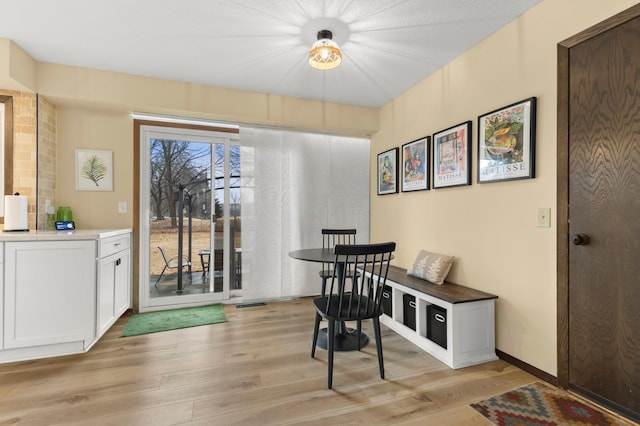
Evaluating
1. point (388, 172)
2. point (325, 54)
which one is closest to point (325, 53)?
point (325, 54)

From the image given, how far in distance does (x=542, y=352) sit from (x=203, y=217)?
3.49m

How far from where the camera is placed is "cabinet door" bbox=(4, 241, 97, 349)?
2260 millimetres

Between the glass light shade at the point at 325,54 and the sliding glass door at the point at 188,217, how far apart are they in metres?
1.87

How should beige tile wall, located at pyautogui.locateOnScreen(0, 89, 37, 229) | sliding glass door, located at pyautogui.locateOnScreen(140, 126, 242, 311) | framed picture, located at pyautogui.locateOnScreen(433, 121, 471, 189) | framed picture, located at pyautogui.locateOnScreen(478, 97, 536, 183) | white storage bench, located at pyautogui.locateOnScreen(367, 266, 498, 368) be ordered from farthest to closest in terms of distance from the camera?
sliding glass door, located at pyautogui.locateOnScreen(140, 126, 242, 311), beige tile wall, located at pyautogui.locateOnScreen(0, 89, 37, 229), framed picture, located at pyautogui.locateOnScreen(433, 121, 471, 189), white storage bench, located at pyautogui.locateOnScreen(367, 266, 498, 368), framed picture, located at pyautogui.locateOnScreen(478, 97, 536, 183)

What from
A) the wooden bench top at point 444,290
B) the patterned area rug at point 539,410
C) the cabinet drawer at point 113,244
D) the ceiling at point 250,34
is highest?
the ceiling at point 250,34

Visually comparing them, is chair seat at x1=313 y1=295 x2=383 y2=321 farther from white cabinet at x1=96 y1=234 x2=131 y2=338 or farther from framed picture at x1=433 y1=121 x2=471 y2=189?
white cabinet at x1=96 y1=234 x2=131 y2=338

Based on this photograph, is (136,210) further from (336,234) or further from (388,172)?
(388,172)

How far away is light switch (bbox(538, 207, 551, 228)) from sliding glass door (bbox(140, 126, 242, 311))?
3.07m

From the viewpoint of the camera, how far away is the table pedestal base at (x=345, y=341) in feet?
8.26

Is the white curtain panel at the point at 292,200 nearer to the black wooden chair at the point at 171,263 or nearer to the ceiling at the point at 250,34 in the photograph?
the black wooden chair at the point at 171,263

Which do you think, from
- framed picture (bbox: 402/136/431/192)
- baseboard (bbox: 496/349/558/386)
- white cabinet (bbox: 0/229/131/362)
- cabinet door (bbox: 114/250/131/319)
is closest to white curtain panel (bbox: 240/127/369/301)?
framed picture (bbox: 402/136/431/192)

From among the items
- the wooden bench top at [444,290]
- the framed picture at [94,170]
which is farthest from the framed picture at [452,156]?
the framed picture at [94,170]

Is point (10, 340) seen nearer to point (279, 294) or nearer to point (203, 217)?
point (203, 217)

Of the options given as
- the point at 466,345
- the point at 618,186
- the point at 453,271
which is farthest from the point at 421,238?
the point at 618,186
